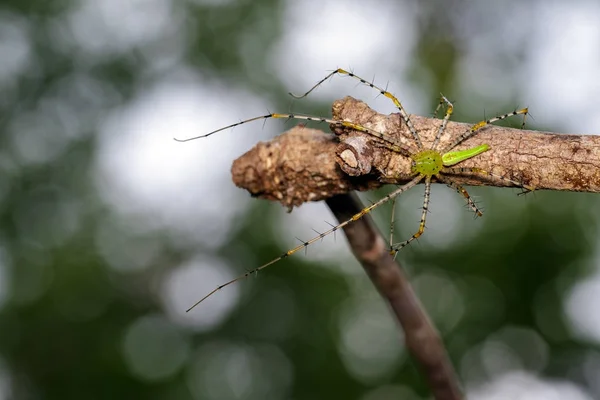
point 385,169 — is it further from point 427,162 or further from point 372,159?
point 427,162

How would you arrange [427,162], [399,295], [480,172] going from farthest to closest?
[399,295] < [427,162] < [480,172]

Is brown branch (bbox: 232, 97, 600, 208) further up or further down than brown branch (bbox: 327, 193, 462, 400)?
further up

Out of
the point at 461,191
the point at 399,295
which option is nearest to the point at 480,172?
the point at 461,191

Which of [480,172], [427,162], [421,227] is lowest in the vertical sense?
[421,227]

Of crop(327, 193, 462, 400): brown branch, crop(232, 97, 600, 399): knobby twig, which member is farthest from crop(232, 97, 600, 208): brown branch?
crop(327, 193, 462, 400): brown branch

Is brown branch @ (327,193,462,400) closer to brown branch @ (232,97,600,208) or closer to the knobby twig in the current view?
the knobby twig
